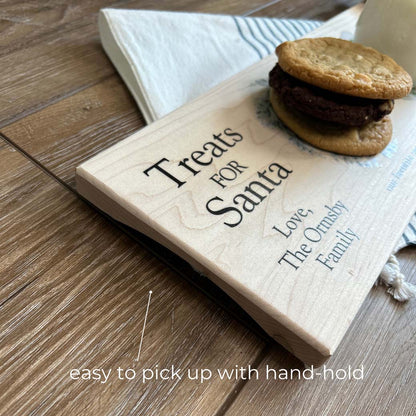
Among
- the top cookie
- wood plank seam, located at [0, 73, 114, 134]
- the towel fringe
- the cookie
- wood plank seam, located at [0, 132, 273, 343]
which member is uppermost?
the top cookie

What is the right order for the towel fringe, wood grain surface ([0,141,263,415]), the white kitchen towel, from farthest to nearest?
the white kitchen towel → the towel fringe → wood grain surface ([0,141,263,415])

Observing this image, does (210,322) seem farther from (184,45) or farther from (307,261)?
(184,45)

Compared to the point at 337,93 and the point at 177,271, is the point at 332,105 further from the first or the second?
the point at 177,271

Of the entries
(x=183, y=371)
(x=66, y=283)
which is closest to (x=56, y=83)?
(x=66, y=283)

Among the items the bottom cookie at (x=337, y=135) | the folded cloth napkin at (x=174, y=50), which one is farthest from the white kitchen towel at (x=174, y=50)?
the bottom cookie at (x=337, y=135)

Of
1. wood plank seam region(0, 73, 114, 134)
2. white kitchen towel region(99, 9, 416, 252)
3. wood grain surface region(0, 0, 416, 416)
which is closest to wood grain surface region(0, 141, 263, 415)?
wood grain surface region(0, 0, 416, 416)

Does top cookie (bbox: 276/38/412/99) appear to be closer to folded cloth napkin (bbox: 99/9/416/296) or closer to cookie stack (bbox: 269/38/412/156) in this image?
cookie stack (bbox: 269/38/412/156)
